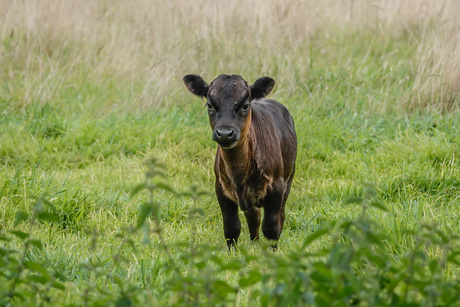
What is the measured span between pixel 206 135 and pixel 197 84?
2027mm

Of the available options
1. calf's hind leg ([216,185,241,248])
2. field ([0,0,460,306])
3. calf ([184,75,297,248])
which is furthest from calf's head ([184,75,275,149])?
field ([0,0,460,306])

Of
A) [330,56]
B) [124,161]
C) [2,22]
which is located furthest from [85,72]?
[330,56]

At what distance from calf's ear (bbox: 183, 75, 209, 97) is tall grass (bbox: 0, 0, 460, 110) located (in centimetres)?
298

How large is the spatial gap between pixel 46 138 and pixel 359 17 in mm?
5392

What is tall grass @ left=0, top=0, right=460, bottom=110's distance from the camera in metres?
8.12

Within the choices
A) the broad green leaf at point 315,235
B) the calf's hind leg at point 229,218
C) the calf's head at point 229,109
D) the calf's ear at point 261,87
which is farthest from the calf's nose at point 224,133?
the broad green leaf at point 315,235

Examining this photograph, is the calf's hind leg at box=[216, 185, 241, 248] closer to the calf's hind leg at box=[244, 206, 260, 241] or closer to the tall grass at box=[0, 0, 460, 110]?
the calf's hind leg at box=[244, 206, 260, 241]

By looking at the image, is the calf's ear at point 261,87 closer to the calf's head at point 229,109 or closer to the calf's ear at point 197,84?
the calf's head at point 229,109

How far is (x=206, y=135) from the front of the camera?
723 centimetres

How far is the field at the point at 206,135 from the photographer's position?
3.80 meters

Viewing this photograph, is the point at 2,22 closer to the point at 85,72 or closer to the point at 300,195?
the point at 85,72

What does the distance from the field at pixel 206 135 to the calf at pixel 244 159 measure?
0.94ft

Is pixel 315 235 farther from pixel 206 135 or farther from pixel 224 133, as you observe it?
pixel 206 135

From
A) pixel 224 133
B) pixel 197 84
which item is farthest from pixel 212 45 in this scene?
pixel 224 133
